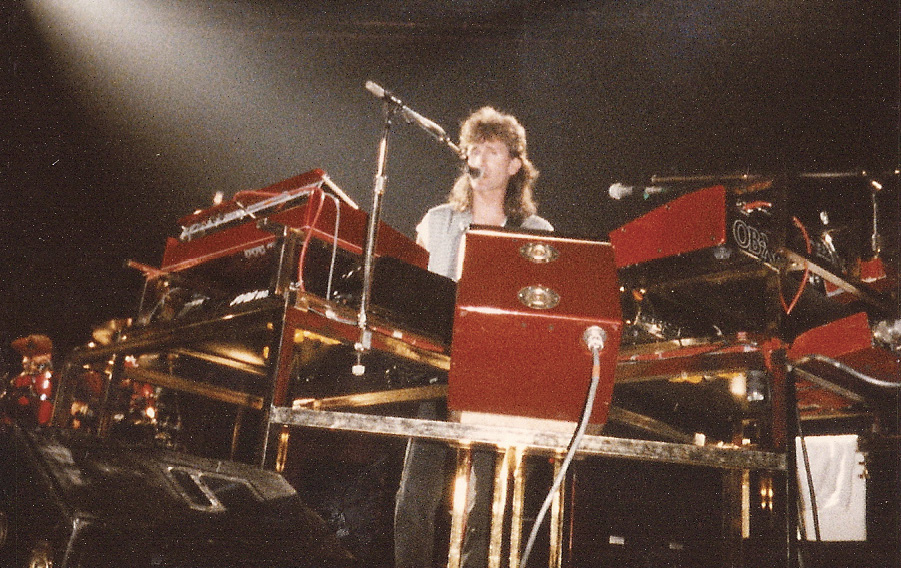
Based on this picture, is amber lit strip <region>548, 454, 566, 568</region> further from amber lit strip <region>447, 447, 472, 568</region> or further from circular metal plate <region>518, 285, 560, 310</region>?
circular metal plate <region>518, 285, 560, 310</region>

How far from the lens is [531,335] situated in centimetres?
125

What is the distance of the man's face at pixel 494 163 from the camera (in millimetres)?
3076

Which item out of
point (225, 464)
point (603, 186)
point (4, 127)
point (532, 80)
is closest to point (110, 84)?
point (4, 127)

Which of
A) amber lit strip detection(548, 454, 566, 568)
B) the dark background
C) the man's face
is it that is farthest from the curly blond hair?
amber lit strip detection(548, 454, 566, 568)

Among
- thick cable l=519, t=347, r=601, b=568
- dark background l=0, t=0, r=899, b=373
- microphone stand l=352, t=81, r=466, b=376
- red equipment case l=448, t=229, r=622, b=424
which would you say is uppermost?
dark background l=0, t=0, r=899, b=373

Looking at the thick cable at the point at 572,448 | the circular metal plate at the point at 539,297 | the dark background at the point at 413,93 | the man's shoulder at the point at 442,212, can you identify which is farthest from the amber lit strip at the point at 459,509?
the dark background at the point at 413,93

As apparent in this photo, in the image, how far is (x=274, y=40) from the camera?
4.42m

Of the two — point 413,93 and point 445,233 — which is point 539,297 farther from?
point 413,93

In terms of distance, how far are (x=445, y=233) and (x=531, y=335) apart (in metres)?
1.77

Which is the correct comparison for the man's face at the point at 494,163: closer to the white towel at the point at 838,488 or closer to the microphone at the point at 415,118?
the microphone at the point at 415,118

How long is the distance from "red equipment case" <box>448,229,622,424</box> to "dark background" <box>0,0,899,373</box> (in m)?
3.26

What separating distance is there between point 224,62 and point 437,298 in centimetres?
353

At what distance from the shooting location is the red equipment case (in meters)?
1.24

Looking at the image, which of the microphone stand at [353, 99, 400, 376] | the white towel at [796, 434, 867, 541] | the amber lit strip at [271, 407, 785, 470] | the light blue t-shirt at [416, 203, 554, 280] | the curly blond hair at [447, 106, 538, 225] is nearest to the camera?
the amber lit strip at [271, 407, 785, 470]
